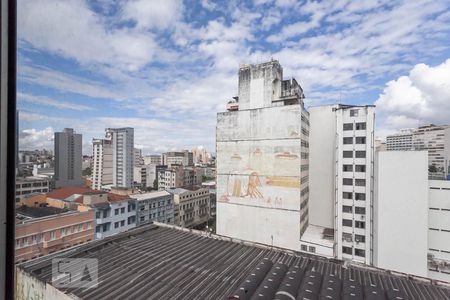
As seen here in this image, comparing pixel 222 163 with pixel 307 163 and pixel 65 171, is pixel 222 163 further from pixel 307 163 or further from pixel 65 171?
pixel 65 171

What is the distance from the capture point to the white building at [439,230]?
6520 mm

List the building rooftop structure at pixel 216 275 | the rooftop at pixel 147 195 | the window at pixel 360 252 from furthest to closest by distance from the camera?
the rooftop at pixel 147 195, the window at pixel 360 252, the building rooftop structure at pixel 216 275

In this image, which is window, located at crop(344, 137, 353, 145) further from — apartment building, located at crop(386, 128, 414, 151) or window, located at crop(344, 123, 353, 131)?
apartment building, located at crop(386, 128, 414, 151)

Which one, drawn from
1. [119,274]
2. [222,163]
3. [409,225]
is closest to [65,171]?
[119,274]

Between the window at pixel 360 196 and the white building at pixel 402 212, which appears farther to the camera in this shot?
the window at pixel 360 196

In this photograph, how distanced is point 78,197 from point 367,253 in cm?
1019

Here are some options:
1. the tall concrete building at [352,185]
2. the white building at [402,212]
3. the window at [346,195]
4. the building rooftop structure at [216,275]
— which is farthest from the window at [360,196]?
the building rooftop structure at [216,275]

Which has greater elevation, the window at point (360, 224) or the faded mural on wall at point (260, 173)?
the faded mural on wall at point (260, 173)

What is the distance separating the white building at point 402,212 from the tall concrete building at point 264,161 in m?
2.32

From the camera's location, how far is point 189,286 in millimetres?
2396

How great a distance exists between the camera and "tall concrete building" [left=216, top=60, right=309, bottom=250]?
25.7 feet

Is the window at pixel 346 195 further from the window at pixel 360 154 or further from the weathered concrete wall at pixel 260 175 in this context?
the weathered concrete wall at pixel 260 175

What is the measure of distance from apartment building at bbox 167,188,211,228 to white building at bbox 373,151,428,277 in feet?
29.2

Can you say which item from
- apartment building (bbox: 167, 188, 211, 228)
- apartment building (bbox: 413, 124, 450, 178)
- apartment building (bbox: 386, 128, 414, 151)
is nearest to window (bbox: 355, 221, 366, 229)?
apartment building (bbox: 167, 188, 211, 228)
